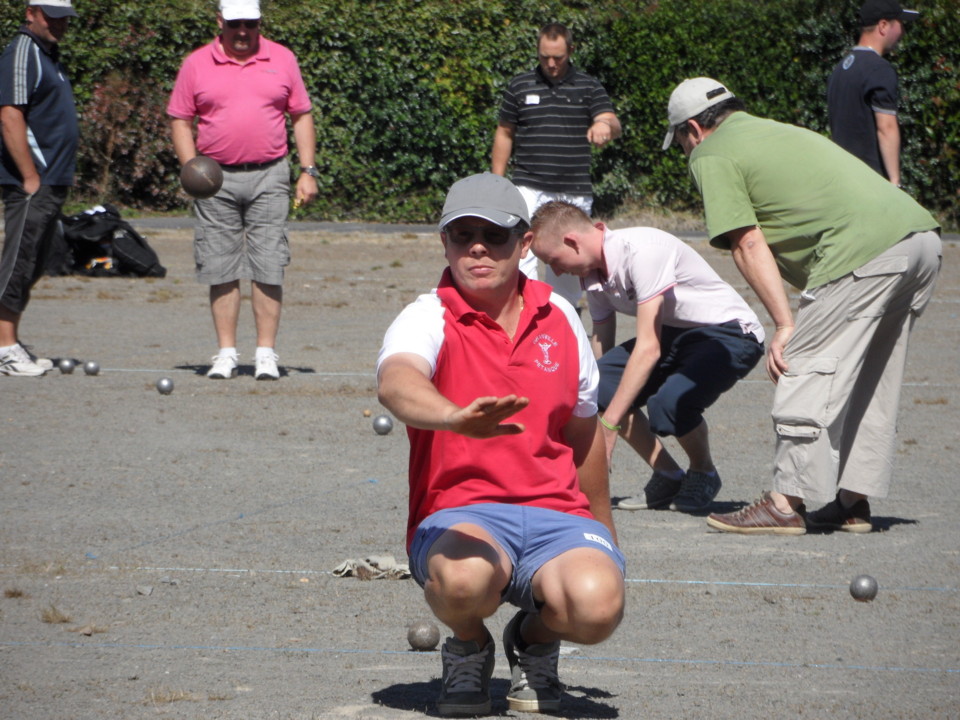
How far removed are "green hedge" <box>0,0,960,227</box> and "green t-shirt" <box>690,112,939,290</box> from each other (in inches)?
606

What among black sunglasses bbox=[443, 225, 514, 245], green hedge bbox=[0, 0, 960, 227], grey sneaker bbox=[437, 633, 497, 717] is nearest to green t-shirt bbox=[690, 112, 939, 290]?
black sunglasses bbox=[443, 225, 514, 245]

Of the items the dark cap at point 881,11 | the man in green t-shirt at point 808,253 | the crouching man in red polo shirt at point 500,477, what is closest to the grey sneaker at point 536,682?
the crouching man in red polo shirt at point 500,477

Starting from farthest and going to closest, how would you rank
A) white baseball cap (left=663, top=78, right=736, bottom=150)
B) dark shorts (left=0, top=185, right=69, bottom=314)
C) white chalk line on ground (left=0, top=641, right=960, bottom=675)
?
1. dark shorts (left=0, top=185, right=69, bottom=314)
2. white baseball cap (left=663, top=78, right=736, bottom=150)
3. white chalk line on ground (left=0, top=641, right=960, bottom=675)

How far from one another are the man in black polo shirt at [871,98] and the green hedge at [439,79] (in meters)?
12.7

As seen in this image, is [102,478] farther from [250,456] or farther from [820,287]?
Answer: [820,287]

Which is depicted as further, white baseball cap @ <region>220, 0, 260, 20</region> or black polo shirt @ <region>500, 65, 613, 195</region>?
black polo shirt @ <region>500, 65, 613, 195</region>

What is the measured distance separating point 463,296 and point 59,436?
4468mm

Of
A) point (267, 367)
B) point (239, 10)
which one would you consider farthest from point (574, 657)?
point (239, 10)

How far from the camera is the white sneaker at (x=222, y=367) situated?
952cm

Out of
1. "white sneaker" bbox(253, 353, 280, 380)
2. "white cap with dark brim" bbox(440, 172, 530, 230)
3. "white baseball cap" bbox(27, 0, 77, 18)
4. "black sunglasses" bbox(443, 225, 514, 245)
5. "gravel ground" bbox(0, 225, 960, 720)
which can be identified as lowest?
"gravel ground" bbox(0, 225, 960, 720)

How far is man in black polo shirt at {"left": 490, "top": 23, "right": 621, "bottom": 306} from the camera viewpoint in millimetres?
10078

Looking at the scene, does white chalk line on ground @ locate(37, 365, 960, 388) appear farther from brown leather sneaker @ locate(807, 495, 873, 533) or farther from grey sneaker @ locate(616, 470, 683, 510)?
brown leather sneaker @ locate(807, 495, 873, 533)

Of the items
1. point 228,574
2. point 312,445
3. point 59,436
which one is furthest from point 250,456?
point 228,574

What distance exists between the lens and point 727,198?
19.0 ft
